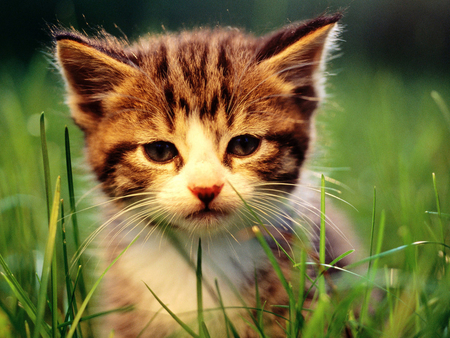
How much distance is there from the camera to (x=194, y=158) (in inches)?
31.8

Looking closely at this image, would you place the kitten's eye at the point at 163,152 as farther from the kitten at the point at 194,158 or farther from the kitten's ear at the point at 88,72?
the kitten's ear at the point at 88,72

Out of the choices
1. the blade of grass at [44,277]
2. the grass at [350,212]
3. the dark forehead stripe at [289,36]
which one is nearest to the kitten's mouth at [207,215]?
the grass at [350,212]

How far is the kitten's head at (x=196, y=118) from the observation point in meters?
0.80

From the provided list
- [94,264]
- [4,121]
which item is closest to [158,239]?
[94,264]

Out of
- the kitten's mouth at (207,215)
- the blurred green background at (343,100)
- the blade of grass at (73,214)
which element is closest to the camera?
the blade of grass at (73,214)

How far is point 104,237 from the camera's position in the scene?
1038 mm

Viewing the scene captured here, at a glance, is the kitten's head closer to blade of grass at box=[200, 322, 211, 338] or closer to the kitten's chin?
the kitten's chin

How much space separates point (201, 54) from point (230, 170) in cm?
34

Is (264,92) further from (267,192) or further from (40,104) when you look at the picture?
(40,104)

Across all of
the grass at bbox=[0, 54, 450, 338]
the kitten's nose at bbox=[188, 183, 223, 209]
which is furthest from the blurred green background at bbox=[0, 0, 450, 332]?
the kitten's nose at bbox=[188, 183, 223, 209]

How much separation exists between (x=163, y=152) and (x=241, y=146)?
18 cm

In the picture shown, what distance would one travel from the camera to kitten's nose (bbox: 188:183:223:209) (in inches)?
29.8

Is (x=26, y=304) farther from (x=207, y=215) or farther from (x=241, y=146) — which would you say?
(x=241, y=146)

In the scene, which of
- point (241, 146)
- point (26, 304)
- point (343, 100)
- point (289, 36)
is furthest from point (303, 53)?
point (343, 100)
